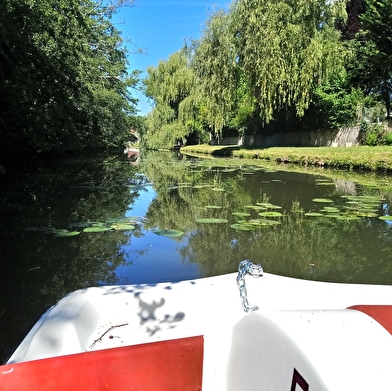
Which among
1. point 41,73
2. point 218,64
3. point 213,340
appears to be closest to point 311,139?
point 218,64

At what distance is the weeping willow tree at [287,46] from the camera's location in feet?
43.2

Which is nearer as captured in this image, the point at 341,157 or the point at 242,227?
the point at 242,227

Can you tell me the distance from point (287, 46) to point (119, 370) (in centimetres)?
1415

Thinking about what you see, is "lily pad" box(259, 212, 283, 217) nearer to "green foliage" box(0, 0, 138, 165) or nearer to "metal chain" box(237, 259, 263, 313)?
"metal chain" box(237, 259, 263, 313)

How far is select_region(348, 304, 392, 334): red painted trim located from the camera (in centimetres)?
87

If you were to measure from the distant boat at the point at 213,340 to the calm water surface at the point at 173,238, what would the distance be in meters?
0.74

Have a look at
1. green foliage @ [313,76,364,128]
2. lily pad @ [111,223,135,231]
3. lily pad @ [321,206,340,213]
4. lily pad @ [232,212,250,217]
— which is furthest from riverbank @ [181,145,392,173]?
lily pad @ [111,223,135,231]

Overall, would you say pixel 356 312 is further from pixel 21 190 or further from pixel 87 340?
pixel 21 190

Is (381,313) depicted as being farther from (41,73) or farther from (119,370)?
(41,73)

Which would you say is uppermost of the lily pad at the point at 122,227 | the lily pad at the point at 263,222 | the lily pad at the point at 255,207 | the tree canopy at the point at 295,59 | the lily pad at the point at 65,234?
the tree canopy at the point at 295,59

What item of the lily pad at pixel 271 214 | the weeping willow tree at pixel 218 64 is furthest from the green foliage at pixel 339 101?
the lily pad at pixel 271 214

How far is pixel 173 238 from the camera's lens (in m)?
4.00

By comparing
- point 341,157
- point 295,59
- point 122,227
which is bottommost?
point 122,227

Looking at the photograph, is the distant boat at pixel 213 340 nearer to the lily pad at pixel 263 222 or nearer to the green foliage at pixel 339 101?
the lily pad at pixel 263 222
